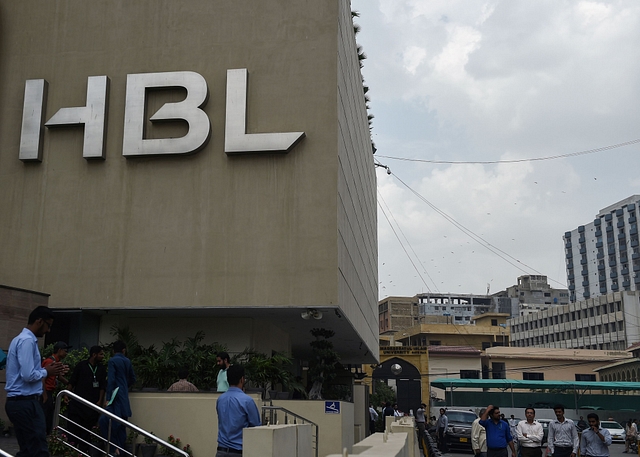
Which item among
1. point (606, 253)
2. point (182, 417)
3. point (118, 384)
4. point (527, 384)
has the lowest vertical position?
point (182, 417)

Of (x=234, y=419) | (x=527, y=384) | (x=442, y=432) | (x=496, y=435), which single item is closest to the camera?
(x=234, y=419)

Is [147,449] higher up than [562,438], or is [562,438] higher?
[562,438]

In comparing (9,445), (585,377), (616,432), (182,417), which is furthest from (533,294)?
(9,445)

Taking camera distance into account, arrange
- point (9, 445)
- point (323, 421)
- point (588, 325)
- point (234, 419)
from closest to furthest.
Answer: point (234, 419), point (9, 445), point (323, 421), point (588, 325)

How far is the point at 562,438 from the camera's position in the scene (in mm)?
13250

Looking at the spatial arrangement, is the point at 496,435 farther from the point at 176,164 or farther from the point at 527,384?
the point at 527,384

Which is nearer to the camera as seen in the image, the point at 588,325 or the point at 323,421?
the point at 323,421

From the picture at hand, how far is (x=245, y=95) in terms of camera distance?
57.6 ft

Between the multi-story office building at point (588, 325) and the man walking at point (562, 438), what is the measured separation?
260ft

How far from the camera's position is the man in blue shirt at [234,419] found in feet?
23.6

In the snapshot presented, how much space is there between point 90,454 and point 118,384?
119 centimetres

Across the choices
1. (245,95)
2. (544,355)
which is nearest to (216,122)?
(245,95)

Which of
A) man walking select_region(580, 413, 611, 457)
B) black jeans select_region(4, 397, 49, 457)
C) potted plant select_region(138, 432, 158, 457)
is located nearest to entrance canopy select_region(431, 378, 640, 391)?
man walking select_region(580, 413, 611, 457)

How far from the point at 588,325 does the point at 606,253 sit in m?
38.8
